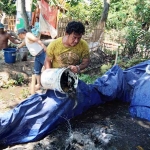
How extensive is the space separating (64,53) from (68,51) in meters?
0.07

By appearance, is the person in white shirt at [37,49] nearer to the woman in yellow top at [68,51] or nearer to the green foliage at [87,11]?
Answer: the woman in yellow top at [68,51]

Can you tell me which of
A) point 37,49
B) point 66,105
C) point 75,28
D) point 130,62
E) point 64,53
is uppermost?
point 75,28

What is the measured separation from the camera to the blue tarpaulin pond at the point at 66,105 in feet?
9.90

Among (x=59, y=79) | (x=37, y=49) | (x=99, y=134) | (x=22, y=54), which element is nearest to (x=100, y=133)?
(x=99, y=134)

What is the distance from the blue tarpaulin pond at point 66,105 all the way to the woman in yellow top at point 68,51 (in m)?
0.44

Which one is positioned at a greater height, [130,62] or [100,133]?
[130,62]

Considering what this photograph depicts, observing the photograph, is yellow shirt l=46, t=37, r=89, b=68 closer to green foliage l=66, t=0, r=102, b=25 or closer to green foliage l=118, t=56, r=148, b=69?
green foliage l=118, t=56, r=148, b=69

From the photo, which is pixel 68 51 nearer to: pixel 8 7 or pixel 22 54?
pixel 22 54

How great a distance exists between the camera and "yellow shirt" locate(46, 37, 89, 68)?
10.7 ft

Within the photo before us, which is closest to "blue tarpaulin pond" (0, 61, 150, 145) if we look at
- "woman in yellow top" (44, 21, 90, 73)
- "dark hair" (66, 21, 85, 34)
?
"woman in yellow top" (44, 21, 90, 73)

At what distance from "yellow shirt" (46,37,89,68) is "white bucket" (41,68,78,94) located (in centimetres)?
42

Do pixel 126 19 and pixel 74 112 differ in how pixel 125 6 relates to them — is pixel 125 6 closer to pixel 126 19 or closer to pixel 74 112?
pixel 126 19

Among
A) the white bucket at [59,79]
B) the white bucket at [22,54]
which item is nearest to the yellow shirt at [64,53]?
the white bucket at [59,79]

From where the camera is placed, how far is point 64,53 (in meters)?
3.28
